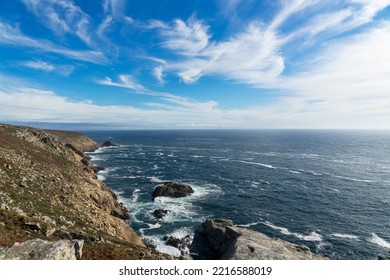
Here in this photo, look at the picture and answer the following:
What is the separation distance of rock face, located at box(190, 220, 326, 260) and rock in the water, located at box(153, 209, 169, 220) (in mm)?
12236

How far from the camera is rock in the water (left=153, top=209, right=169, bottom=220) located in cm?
5216

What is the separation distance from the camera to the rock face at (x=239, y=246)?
1080 inches

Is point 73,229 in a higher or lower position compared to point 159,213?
higher

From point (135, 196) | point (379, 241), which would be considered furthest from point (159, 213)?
point (379, 241)

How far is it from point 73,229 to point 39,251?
524 inches

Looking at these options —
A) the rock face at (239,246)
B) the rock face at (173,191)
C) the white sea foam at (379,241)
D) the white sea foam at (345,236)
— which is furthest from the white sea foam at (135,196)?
the white sea foam at (379,241)

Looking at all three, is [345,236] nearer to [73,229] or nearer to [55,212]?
[73,229]

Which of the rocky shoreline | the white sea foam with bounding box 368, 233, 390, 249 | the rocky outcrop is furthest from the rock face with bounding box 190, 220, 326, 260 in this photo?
the rocky outcrop

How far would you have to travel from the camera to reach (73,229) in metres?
26.1

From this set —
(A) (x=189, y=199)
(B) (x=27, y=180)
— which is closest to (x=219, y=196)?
(A) (x=189, y=199)

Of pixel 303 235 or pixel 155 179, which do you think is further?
pixel 155 179

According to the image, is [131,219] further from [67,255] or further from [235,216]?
[67,255]

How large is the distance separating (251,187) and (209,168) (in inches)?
1166

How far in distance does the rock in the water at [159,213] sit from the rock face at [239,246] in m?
12.2
